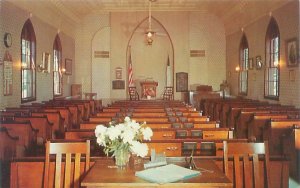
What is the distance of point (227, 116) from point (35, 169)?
6.84 meters

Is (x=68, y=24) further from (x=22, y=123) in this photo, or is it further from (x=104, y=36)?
(x=22, y=123)

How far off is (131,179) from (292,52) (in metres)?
8.46

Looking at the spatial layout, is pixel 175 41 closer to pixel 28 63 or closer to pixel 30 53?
pixel 30 53

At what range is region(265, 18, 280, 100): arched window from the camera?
11727 millimetres

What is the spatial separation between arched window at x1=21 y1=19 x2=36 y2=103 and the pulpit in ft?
19.0

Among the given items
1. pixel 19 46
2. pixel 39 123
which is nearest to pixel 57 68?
pixel 19 46

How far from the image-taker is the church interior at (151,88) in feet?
12.1

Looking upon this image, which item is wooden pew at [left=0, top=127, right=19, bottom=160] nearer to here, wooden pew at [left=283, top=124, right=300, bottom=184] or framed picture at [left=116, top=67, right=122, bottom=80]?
wooden pew at [left=283, top=124, right=300, bottom=184]

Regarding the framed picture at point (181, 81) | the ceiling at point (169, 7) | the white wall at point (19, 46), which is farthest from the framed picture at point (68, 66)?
the framed picture at point (181, 81)

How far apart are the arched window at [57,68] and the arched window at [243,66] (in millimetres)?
7500

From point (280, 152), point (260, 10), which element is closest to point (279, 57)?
point (260, 10)

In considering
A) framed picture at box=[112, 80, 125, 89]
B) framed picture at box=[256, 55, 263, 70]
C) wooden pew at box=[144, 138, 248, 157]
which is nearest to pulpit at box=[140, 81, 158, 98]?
framed picture at box=[112, 80, 125, 89]

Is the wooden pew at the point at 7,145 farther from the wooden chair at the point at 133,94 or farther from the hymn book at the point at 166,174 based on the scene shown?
the wooden chair at the point at 133,94

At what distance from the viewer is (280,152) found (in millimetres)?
6594
